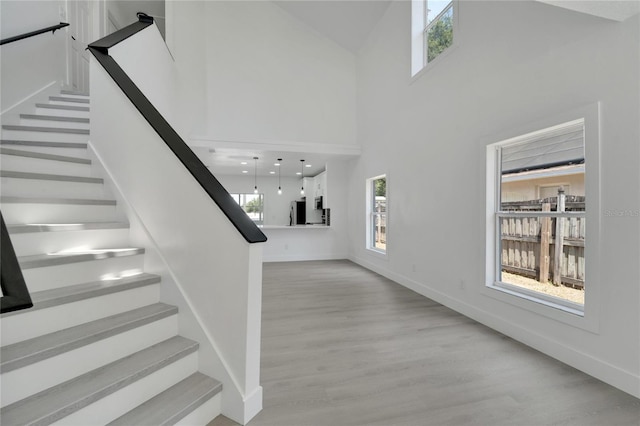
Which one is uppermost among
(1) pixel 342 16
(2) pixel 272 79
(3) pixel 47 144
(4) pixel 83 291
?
(1) pixel 342 16

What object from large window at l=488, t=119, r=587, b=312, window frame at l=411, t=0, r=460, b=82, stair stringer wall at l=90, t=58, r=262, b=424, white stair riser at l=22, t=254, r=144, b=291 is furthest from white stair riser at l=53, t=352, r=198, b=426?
window frame at l=411, t=0, r=460, b=82

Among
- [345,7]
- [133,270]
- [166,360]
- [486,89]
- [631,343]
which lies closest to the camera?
[166,360]

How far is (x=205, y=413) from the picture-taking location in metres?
1.56

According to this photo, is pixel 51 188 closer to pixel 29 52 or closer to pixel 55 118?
pixel 55 118

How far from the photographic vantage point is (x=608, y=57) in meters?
2.05

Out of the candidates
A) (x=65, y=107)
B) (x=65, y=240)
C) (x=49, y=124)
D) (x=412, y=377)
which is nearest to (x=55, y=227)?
(x=65, y=240)

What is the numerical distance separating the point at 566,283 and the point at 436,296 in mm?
1585

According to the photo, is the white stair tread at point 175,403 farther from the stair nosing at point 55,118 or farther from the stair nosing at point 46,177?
the stair nosing at point 55,118

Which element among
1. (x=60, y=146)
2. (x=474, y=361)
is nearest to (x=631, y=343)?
(x=474, y=361)

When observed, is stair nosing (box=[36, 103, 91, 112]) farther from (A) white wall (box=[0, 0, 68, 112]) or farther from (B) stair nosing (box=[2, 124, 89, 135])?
(B) stair nosing (box=[2, 124, 89, 135])

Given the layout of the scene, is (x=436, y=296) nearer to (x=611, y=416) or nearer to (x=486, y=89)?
(x=611, y=416)

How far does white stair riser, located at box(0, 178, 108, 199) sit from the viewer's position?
6.57 feet

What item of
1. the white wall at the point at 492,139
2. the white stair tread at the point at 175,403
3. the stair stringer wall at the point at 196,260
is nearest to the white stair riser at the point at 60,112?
the stair stringer wall at the point at 196,260

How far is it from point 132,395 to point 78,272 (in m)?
0.83
